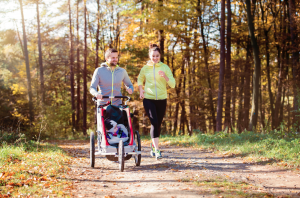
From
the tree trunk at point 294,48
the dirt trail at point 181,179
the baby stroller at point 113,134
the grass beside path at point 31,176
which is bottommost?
the dirt trail at point 181,179

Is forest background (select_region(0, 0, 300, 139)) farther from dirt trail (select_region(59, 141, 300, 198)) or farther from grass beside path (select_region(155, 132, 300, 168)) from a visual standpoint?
dirt trail (select_region(59, 141, 300, 198))

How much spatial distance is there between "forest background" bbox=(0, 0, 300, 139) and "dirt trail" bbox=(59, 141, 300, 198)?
836cm

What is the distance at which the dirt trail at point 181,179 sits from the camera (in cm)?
342

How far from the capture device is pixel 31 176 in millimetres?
3996

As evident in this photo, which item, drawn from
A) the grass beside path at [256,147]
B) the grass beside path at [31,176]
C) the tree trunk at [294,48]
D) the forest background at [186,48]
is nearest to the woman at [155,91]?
the grass beside path at [31,176]

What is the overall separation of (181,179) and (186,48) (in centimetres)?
1462

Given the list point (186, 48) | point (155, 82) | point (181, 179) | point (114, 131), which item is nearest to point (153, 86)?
point (155, 82)

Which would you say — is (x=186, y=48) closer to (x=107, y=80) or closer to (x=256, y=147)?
(x=256, y=147)

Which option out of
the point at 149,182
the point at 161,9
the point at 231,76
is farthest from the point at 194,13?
the point at 149,182

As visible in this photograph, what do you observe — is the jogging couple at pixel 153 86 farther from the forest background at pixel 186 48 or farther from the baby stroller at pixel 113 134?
the forest background at pixel 186 48

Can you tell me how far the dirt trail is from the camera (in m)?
3.42

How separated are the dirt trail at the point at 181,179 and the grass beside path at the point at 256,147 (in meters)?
0.35

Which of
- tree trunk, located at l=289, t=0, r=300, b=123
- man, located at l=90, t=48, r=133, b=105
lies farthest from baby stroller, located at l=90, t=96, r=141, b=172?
tree trunk, located at l=289, t=0, r=300, b=123

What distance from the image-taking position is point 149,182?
13.3 ft
